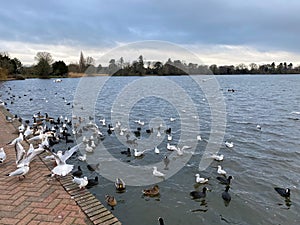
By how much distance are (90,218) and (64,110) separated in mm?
19185

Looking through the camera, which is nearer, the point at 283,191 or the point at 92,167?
the point at 283,191

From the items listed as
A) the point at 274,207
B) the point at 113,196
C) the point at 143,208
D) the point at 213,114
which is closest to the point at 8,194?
the point at 113,196

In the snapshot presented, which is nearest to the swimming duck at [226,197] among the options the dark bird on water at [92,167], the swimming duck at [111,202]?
the swimming duck at [111,202]

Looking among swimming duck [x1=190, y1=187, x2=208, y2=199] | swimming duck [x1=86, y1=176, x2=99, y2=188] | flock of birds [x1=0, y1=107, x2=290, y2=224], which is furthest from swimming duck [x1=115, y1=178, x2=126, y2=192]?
swimming duck [x1=190, y1=187, x2=208, y2=199]

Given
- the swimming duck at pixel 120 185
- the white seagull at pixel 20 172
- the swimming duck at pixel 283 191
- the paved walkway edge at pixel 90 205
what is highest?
the white seagull at pixel 20 172

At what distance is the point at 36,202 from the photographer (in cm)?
515

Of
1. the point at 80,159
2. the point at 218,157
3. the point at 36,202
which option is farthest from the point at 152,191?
the point at 218,157

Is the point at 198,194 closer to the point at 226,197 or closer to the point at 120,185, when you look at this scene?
the point at 226,197

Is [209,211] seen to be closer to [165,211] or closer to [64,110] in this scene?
[165,211]

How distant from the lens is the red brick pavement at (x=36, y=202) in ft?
15.1

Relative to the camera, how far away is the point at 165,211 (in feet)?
20.9

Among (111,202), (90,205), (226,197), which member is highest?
(90,205)

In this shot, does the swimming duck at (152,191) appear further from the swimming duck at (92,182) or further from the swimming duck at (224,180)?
the swimming duck at (224,180)

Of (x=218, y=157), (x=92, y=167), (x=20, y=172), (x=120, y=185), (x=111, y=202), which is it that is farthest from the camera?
(x=218, y=157)
